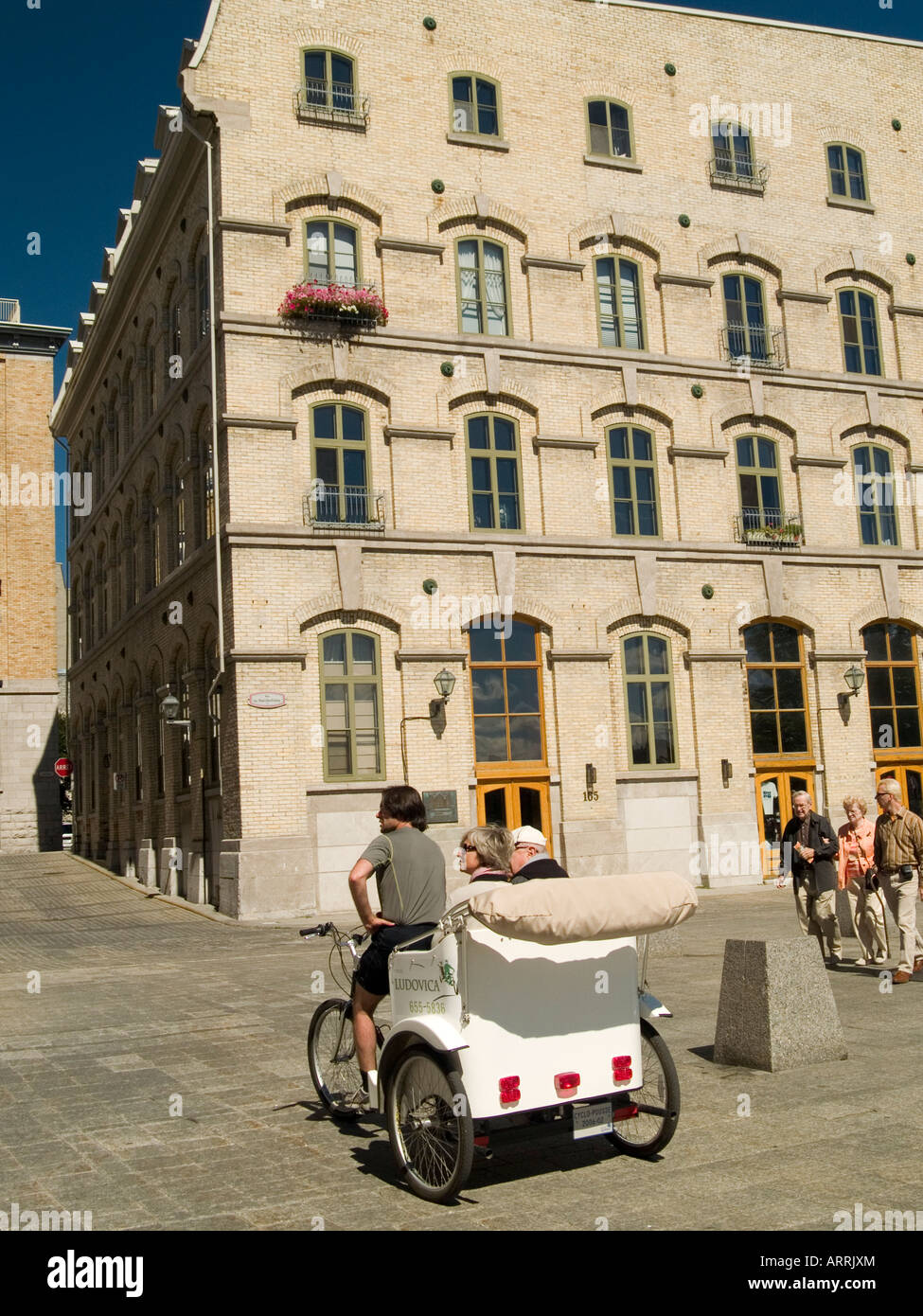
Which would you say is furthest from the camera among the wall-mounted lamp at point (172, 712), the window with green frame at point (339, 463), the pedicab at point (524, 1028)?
the wall-mounted lamp at point (172, 712)

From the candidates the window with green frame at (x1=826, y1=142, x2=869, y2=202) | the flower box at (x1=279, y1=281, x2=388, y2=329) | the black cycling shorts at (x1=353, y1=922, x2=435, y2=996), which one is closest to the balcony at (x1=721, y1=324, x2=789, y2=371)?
the window with green frame at (x1=826, y1=142, x2=869, y2=202)

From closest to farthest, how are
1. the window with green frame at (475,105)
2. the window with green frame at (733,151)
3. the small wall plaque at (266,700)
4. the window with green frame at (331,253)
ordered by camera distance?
1. the small wall plaque at (266,700)
2. the window with green frame at (331,253)
3. the window with green frame at (475,105)
4. the window with green frame at (733,151)

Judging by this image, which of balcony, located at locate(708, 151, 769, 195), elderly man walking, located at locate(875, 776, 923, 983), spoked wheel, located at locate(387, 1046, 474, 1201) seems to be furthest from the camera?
balcony, located at locate(708, 151, 769, 195)

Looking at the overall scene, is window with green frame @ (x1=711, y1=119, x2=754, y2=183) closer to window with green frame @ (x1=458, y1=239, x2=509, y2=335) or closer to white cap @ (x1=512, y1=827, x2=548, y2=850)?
window with green frame @ (x1=458, y1=239, x2=509, y2=335)

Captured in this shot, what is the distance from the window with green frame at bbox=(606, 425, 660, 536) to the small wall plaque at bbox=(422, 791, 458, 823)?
6.37 meters

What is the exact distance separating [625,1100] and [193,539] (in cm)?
1983

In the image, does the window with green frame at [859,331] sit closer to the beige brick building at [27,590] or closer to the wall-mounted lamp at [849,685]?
the wall-mounted lamp at [849,685]

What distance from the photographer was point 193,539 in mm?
24234

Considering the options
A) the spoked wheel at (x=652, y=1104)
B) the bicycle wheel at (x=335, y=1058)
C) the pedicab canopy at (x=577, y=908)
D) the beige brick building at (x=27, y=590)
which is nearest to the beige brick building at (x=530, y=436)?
the beige brick building at (x=27, y=590)

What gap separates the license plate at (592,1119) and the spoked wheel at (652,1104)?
0.26 metres

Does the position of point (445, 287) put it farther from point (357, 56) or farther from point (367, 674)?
point (367, 674)

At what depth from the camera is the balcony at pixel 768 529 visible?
82.4ft

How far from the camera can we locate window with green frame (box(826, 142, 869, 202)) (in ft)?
91.2
